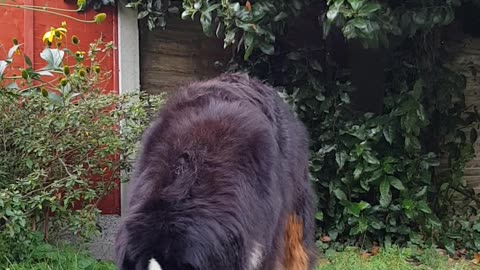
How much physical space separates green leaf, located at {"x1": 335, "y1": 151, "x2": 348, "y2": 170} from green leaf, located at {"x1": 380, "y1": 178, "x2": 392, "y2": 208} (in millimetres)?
334

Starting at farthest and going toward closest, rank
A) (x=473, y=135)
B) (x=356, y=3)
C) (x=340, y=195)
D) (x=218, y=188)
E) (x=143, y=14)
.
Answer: (x=473, y=135)
(x=340, y=195)
(x=143, y=14)
(x=356, y=3)
(x=218, y=188)

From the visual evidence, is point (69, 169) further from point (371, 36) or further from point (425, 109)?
point (425, 109)

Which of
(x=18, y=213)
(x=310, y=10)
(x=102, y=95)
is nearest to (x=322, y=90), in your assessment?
(x=310, y=10)

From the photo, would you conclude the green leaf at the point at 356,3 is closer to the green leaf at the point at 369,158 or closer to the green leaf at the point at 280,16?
the green leaf at the point at 280,16

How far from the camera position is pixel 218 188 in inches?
73.1

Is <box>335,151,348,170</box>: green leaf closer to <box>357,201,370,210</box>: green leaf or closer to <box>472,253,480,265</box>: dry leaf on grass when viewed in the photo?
<box>357,201,370,210</box>: green leaf

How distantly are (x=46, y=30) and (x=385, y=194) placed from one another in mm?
2735

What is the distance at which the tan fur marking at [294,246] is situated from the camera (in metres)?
2.57

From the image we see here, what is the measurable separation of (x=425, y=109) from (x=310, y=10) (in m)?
1.22

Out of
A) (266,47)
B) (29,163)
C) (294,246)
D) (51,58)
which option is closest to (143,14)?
(266,47)

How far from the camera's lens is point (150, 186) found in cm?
187

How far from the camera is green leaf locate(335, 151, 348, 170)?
4.50 m

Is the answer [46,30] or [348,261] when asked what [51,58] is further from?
[348,261]

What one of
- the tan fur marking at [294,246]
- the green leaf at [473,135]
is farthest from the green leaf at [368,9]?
the green leaf at [473,135]
